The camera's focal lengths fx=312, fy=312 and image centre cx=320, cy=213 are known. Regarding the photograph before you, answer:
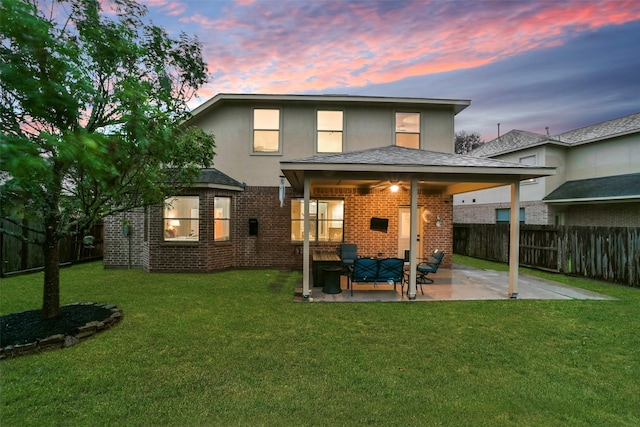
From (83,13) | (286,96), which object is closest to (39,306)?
(83,13)

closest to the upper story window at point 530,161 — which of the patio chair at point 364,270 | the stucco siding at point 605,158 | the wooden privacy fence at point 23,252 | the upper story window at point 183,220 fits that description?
the stucco siding at point 605,158

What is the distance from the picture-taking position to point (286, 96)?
1138 cm

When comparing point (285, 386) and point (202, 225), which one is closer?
point (285, 386)

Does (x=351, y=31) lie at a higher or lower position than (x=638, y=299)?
higher

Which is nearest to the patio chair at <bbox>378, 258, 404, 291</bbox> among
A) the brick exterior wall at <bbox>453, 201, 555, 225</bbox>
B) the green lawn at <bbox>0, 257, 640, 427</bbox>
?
the green lawn at <bbox>0, 257, 640, 427</bbox>

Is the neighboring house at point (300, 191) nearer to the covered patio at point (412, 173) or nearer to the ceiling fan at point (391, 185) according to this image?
the ceiling fan at point (391, 185)

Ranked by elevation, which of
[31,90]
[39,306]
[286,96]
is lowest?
[39,306]

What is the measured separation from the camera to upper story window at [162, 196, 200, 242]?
10828mm

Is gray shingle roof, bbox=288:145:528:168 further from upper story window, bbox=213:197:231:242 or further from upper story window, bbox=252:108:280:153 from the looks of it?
upper story window, bbox=213:197:231:242

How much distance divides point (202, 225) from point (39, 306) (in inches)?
191

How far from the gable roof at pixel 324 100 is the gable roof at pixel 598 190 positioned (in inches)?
308

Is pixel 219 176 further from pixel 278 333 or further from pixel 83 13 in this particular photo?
pixel 278 333

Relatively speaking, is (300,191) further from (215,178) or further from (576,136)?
(576,136)

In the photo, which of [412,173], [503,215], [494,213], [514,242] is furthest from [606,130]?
[412,173]
